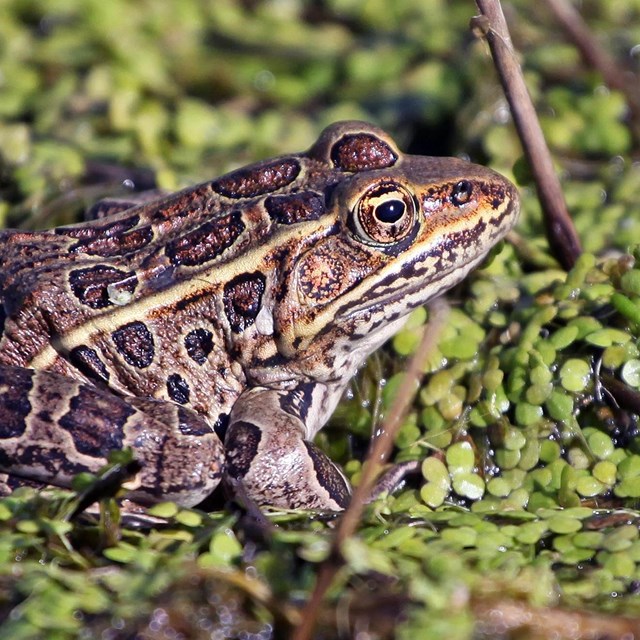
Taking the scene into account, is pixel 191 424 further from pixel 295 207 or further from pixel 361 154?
pixel 361 154

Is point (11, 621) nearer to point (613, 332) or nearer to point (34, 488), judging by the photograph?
point (34, 488)

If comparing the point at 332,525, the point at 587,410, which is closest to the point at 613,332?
the point at 587,410

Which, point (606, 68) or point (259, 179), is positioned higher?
point (606, 68)

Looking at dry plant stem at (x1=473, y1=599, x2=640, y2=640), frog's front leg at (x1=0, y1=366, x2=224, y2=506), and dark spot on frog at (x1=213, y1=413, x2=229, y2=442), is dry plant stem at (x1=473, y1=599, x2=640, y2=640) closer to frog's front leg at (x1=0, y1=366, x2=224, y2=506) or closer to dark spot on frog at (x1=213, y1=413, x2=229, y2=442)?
frog's front leg at (x1=0, y1=366, x2=224, y2=506)

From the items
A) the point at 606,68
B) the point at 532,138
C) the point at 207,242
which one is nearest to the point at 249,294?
the point at 207,242

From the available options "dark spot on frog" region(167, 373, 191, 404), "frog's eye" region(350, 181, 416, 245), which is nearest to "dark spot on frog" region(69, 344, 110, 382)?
"dark spot on frog" region(167, 373, 191, 404)

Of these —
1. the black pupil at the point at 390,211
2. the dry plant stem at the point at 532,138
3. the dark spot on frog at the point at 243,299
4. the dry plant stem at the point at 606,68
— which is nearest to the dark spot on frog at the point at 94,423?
the dark spot on frog at the point at 243,299
